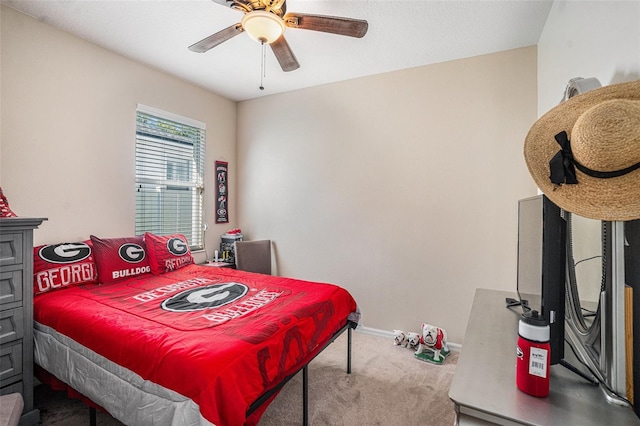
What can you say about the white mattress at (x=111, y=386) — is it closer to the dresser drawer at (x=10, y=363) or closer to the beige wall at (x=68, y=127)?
the dresser drawer at (x=10, y=363)

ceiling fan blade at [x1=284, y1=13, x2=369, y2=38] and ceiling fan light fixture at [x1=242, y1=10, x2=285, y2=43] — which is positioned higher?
ceiling fan blade at [x1=284, y1=13, x2=369, y2=38]

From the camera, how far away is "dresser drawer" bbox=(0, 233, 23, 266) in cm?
170

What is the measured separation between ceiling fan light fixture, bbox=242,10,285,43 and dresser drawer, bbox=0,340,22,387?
2282mm

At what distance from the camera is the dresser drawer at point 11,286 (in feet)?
5.59

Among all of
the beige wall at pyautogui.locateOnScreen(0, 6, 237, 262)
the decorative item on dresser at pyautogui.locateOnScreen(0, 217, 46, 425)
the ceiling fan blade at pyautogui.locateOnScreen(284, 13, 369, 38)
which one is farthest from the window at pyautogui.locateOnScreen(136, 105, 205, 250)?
the ceiling fan blade at pyautogui.locateOnScreen(284, 13, 369, 38)

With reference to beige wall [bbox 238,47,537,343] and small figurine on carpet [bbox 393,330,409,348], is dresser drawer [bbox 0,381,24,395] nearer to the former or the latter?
beige wall [bbox 238,47,537,343]

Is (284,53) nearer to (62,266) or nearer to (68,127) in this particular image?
(68,127)

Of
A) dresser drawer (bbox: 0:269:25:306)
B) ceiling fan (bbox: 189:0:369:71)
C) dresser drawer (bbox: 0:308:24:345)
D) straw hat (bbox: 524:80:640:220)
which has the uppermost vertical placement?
ceiling fan (bbox: 189:0:369:71)

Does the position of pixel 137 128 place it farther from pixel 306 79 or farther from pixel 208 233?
pixel 306 79

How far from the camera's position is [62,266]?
2.18 metres

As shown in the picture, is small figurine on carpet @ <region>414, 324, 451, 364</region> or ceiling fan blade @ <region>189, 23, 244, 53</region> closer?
ceiling fan blade @ <region>189, 23, 244, 53</region>

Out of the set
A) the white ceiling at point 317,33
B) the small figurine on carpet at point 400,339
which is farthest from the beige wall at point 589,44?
the small figurine on carpet at point 400,339

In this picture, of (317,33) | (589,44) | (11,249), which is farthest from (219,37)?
(589,44)

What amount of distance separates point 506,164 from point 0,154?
3.98 meters
